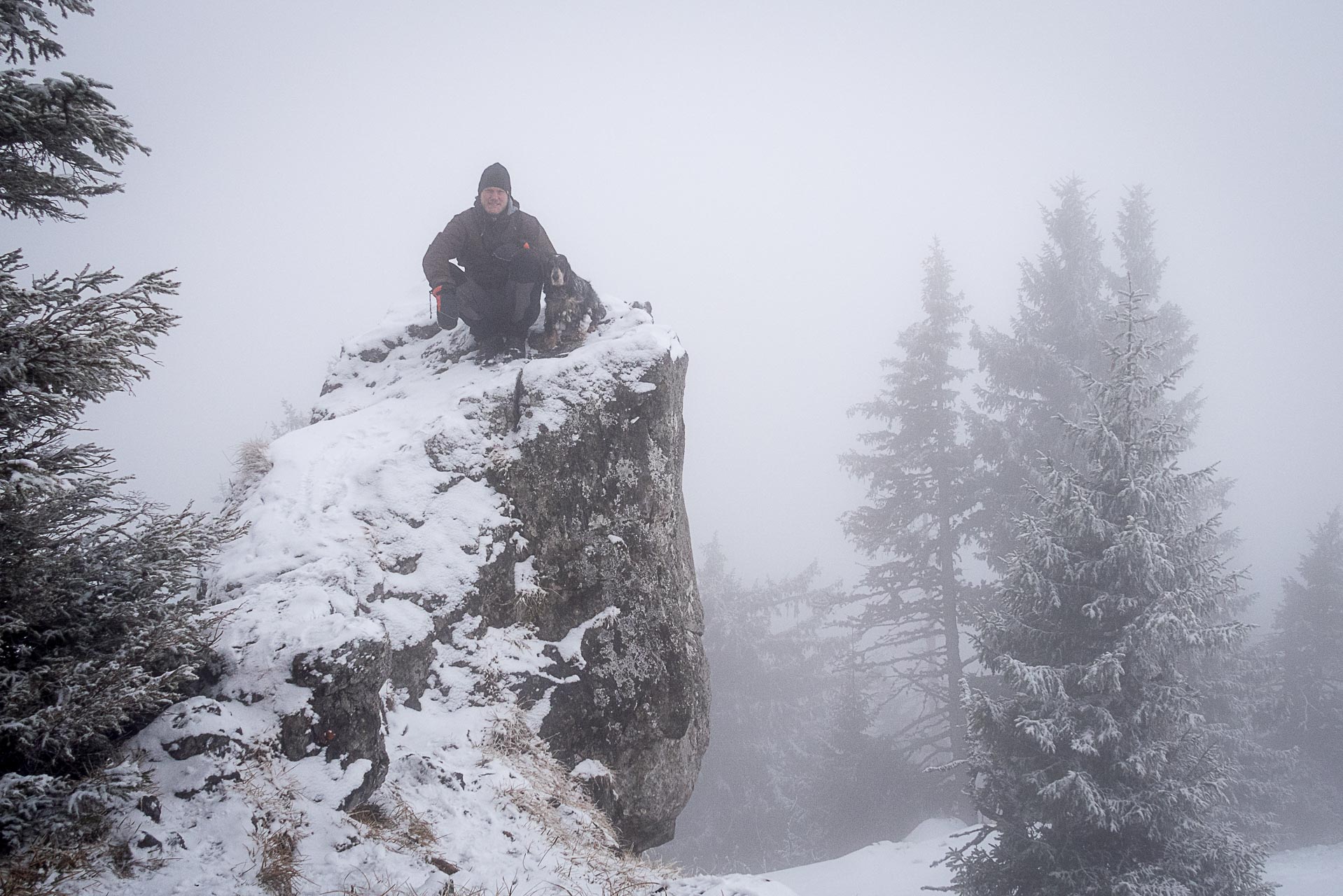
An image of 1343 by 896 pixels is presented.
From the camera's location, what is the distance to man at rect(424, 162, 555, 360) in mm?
7625

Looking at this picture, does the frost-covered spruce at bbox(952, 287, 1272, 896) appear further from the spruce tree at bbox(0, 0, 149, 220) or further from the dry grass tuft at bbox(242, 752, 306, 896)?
the spruce tree at bbox(0, 0, 149, 220)

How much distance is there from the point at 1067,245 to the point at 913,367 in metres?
7.42

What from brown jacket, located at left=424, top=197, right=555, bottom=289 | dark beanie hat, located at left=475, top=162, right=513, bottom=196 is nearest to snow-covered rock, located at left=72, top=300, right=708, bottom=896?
brown jacket, located at left=424, top=197, right=555, bottom=289

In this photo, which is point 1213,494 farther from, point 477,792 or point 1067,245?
point 477,792

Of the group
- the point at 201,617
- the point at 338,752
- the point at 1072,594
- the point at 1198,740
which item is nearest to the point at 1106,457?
the point at 1072,594

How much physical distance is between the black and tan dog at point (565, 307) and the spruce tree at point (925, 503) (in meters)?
15.6

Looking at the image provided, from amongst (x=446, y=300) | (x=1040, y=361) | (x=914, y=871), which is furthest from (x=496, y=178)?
(x=1040, y=361)

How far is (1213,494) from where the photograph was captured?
19734mm

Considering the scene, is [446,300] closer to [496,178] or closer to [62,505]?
[496,178]

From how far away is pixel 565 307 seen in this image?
8.18 meters

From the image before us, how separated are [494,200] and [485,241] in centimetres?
52

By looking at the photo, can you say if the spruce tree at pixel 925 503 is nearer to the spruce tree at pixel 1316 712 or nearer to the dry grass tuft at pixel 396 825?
the spruce tree at pixel 1316 712

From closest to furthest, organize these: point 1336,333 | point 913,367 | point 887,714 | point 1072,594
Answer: point 1072,594
point 913,367
point 887,714
point 1336,333

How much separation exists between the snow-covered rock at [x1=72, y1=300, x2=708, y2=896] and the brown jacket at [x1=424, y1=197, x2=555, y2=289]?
1223 mm
